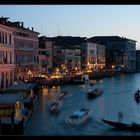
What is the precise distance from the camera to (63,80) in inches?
494

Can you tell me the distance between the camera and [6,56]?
7.57 meters

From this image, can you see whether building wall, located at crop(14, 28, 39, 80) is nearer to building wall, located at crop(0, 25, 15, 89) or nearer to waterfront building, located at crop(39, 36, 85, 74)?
building wall, located at crop(0, 25, 15, 89)

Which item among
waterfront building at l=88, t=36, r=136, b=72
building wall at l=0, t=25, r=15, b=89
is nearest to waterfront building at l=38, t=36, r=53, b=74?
building wall at l=0, t=25, r=15, b=89

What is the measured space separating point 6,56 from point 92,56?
1151cm

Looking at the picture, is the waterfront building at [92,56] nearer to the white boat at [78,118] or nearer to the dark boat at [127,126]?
the white boat at [78,118]

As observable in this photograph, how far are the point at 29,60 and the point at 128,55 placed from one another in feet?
49.8

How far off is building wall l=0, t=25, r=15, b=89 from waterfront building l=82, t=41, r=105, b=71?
989 cm

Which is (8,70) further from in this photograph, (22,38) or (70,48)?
(70,48)

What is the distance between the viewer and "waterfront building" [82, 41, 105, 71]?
17.7 meters

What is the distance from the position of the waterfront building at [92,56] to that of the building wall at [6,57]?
32.4ft

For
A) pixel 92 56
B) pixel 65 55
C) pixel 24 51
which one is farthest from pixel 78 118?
pixel 92 56

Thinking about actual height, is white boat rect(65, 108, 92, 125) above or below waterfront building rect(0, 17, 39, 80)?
below
